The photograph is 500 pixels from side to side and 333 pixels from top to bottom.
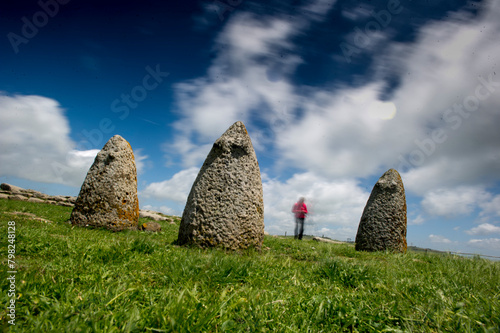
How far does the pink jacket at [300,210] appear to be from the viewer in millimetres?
20484

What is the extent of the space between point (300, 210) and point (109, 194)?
45.9ft

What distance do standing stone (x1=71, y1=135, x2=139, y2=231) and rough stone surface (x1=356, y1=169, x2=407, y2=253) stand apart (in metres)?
9.98

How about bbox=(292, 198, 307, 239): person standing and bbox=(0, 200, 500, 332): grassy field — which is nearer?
bbox=(0, 200, 500, 332): grassy field

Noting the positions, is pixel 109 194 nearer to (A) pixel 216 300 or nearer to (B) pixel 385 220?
(A) pixel 216 300

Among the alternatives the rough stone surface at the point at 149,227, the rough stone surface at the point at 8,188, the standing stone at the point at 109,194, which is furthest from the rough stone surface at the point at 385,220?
the rough stone surface at the point at 8,188

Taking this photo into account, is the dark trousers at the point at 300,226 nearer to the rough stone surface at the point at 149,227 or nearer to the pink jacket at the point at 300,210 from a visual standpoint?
the pink jacket at the point at 300,210

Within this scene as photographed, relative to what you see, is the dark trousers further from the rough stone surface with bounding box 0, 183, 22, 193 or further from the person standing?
the rough stone surface with bounding box 0, 183, 22, 193

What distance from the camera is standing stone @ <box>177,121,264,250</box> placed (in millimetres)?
6996

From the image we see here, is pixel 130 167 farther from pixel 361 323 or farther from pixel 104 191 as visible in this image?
pixel 361 323

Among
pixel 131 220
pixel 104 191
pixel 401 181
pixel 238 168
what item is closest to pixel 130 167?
pixel 104 191

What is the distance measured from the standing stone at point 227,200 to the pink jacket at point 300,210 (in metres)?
13.3

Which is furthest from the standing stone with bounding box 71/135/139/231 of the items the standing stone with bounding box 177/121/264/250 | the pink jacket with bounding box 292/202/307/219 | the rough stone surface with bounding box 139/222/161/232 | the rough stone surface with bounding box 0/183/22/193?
the rough stone surface with bounding box 0/183/22/193

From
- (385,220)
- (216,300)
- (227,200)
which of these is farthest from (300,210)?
(216,300)

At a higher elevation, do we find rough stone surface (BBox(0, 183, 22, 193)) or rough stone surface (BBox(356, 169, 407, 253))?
rough stone surface (BBox(356, 169, 407, 253))
